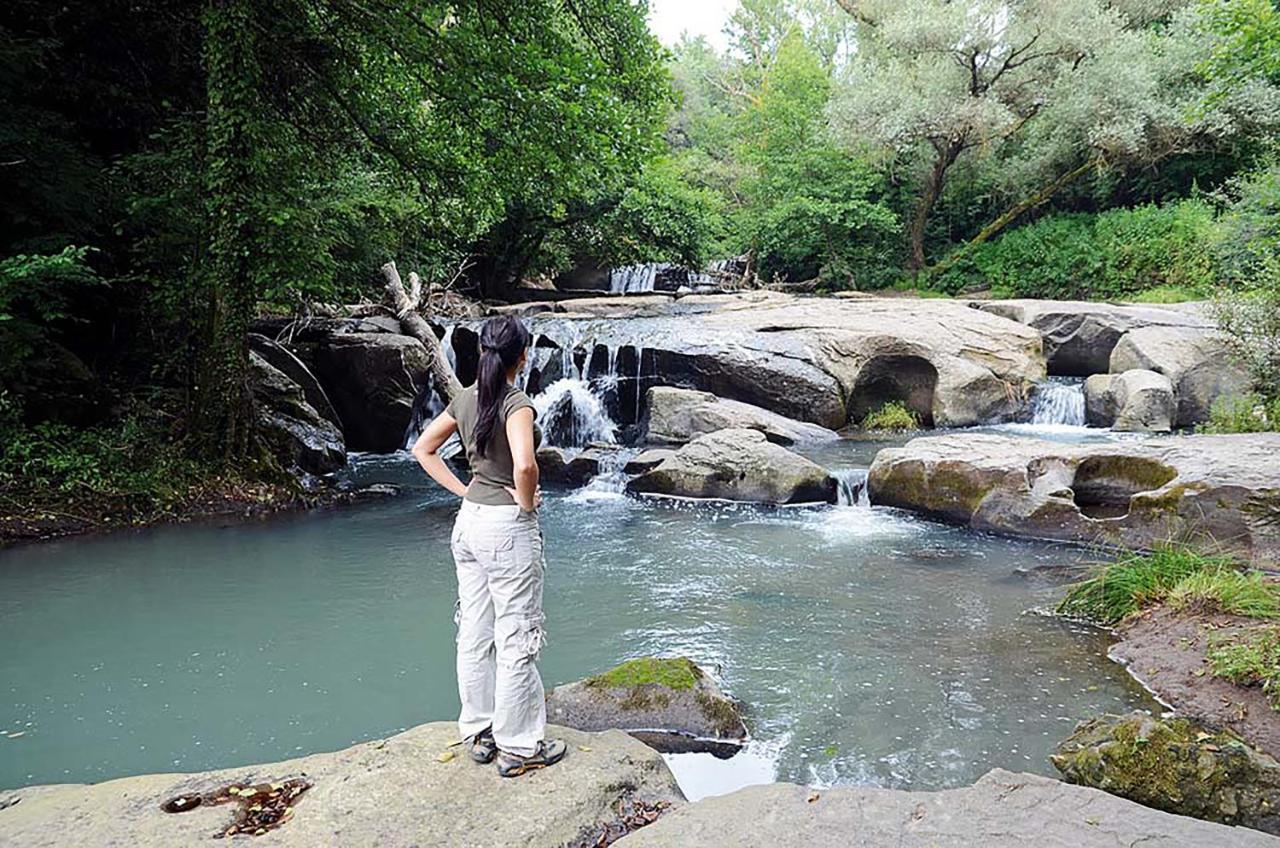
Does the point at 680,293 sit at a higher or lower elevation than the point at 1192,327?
higher

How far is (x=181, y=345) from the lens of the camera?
10.5 metres

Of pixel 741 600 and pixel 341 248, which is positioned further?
pixel 341 248

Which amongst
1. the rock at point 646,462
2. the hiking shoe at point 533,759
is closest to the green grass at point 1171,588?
the hiking shoe at point 533,759

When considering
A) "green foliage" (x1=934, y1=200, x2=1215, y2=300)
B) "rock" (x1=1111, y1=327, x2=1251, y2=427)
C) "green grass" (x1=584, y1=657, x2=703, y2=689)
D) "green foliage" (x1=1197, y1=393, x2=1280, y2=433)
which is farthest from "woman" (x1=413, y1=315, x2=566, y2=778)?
Result: "green foliage" (x1=934, y1=200, x2=1215, y2=300)

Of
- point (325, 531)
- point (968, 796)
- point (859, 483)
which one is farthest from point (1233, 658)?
point (325, 531)

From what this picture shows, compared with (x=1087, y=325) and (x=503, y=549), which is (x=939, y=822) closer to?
(x=503, y=549)

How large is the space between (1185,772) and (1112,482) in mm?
5458

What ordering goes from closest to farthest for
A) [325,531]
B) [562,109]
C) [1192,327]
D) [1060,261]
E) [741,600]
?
[741,600]
[325,531]
[562,109]
[1192,327]
[1060,261]

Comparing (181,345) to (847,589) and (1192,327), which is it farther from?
(1192,327)

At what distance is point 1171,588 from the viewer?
5770 millimetres

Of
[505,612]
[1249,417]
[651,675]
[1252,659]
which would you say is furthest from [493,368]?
[1249,417]

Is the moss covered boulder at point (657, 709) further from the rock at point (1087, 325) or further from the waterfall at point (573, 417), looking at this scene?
the rock at point (1087, 325)

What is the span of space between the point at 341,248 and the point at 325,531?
19.4ft

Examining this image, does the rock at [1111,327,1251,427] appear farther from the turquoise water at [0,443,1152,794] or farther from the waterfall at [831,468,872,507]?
the turquoise water at [0,443,1152,794]
